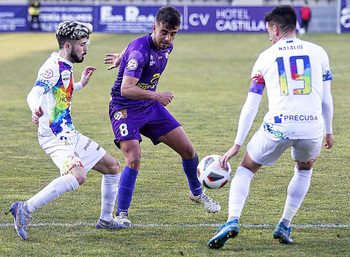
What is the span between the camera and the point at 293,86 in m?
5.18

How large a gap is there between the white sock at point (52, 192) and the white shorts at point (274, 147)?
1495 millimetres

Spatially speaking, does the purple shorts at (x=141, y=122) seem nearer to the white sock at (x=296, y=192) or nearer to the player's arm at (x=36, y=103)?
the player's arm at (x=36, y=103)

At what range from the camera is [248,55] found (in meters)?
25.1

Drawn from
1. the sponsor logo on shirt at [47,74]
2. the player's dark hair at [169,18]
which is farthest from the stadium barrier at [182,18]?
the sponsor logo on shirt at [47,74]

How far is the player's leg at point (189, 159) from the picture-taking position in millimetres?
6605

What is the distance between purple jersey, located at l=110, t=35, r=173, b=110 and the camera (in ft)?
20.0

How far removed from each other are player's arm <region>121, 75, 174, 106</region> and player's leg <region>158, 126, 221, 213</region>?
0.64 metres

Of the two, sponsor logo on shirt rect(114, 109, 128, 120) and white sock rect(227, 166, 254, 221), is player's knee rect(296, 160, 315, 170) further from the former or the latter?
sponsor logo on shirt rect(114, 109, 128, 120)

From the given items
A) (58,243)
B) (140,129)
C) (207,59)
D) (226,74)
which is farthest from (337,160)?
(207,59)

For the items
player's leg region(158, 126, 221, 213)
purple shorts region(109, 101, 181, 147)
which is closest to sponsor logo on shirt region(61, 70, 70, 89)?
purple shorts region(109, 101, 181, 147)

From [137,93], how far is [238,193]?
134 centimetres

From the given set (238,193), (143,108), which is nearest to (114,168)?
(143,108)

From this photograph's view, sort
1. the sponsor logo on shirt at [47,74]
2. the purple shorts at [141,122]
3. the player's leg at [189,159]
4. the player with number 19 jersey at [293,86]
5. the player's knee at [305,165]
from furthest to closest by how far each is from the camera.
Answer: the player's leg at [189,159]
the purple shorts at [141,122]
the sponsor logo on shirt at [47,74]
the player's knee at [305,165]
the player with number 19 jersey at [293,86]

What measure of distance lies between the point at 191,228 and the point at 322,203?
162 centimetres
